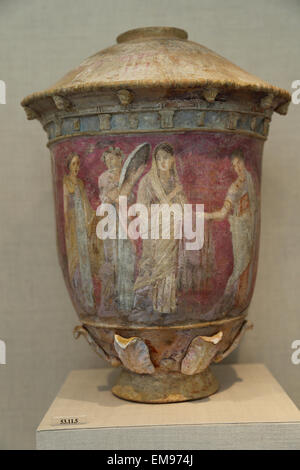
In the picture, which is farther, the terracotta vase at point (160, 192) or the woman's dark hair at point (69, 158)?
the woman's dark hair at point (69, 158)

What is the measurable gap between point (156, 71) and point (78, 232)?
74cm

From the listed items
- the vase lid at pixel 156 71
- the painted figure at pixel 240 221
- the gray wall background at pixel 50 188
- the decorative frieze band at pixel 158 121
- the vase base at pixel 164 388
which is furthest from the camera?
the gray wall background at pixel 50 188

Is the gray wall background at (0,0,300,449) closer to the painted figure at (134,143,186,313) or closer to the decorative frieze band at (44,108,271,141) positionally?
the decorative frieze band at (44,108,271,141)

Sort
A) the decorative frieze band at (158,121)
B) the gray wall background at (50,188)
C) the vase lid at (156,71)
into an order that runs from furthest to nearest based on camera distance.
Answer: the gray wall background at (50,188) < the decorative frieze band at (158,121) < the vase lid at (156,71)

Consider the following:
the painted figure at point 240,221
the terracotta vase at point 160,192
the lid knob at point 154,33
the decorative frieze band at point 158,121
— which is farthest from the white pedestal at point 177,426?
the lid knob at point 154,33

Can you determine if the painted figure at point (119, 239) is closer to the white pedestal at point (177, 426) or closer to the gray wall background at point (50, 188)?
the white pedestal at point (177, 426)

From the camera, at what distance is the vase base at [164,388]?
2.60 m

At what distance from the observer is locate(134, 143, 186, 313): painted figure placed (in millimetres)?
2348

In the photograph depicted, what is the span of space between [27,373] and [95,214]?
1.41m

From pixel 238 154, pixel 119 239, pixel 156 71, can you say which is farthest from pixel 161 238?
pixel 156 71

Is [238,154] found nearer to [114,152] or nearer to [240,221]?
[240,221]

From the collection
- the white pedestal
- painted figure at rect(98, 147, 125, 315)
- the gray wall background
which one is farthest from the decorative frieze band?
the white pedestal

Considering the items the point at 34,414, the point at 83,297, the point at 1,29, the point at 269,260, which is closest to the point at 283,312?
the point at 269,260

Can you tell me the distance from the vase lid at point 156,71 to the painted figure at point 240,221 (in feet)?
1.09
